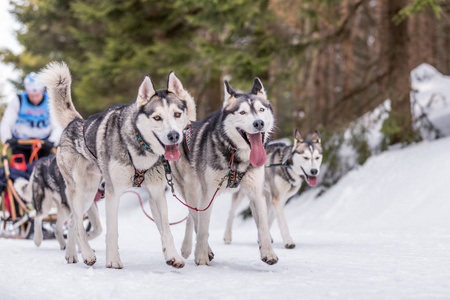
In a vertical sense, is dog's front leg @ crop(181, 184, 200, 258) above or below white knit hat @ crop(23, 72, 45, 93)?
below

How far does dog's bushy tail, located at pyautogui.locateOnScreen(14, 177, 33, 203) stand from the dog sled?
85 mm

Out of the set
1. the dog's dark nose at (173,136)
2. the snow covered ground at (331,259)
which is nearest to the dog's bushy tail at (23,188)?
the snow covered ground at (331,259)

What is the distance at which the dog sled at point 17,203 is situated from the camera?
823 cm

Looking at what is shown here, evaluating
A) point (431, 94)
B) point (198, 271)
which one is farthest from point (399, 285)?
point (431, 94)

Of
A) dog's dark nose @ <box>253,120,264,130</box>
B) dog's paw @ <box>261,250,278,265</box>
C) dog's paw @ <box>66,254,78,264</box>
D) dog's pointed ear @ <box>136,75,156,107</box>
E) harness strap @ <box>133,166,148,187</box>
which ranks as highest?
dog's pointed ear @ <box>136,75,156,107</box>

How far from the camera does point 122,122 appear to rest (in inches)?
181

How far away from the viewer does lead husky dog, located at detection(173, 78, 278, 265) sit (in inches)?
177

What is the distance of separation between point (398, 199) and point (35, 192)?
6046mm

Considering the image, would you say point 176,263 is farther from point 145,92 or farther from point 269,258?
point 145,92

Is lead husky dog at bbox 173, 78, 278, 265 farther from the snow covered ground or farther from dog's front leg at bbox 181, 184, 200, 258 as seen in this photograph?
the snow covered ground

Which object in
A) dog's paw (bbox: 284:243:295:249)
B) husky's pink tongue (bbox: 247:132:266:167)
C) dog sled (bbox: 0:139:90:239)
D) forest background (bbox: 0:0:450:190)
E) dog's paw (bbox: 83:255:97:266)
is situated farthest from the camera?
forest background (bbox: 0:0:450:190)

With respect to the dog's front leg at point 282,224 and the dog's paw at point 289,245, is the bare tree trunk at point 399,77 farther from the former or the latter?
the dog's paw at point 289,245

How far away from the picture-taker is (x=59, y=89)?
18.4 feet

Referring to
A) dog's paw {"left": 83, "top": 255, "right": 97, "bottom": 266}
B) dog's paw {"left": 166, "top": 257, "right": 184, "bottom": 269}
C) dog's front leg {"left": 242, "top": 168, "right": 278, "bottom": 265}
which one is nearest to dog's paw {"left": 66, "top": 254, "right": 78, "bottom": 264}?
dog's paw {"left": 83, "top": 255, "right": 97, "bottom": 266}
